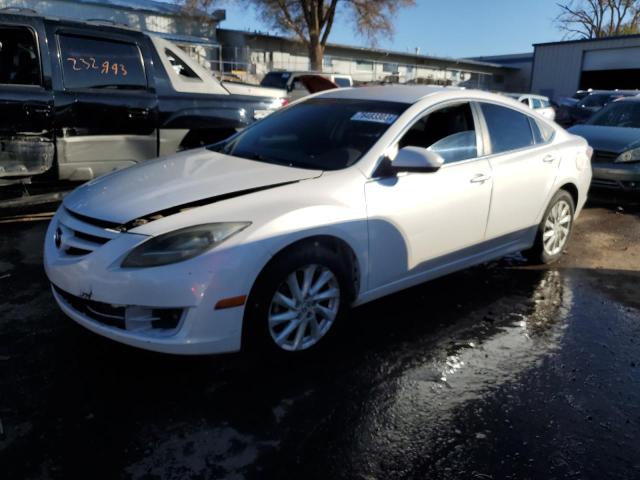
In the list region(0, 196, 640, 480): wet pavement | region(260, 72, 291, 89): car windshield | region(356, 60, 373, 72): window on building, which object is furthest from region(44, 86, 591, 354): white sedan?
region(356, 60, 373, 72): window on building

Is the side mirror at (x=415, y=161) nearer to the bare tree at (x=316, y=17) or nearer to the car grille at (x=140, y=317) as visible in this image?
the car grille at (x=140, y=317)

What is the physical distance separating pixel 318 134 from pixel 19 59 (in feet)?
10.8

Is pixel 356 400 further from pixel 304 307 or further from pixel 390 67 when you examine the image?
pixel 390 67

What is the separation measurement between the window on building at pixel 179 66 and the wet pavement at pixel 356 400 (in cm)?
306

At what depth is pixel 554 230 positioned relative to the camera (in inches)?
192

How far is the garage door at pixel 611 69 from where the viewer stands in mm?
32688

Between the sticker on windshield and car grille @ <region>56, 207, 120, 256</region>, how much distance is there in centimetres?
183

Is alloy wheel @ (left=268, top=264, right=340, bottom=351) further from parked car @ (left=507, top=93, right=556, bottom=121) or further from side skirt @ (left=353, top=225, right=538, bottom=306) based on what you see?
parked car @ (left=507, top=93, right=556, bottom=121)

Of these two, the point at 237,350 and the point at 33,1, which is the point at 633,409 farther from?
Result: the point at 33,1

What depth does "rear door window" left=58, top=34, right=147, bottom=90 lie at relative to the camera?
5258 millimetres

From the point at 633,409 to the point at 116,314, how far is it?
2693 millimetres

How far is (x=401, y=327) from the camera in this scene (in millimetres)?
3633

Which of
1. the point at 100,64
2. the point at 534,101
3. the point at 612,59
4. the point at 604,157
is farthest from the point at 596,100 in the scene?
the point at 100,64

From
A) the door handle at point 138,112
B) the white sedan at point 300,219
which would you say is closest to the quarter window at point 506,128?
the white sedan at point 300,219
